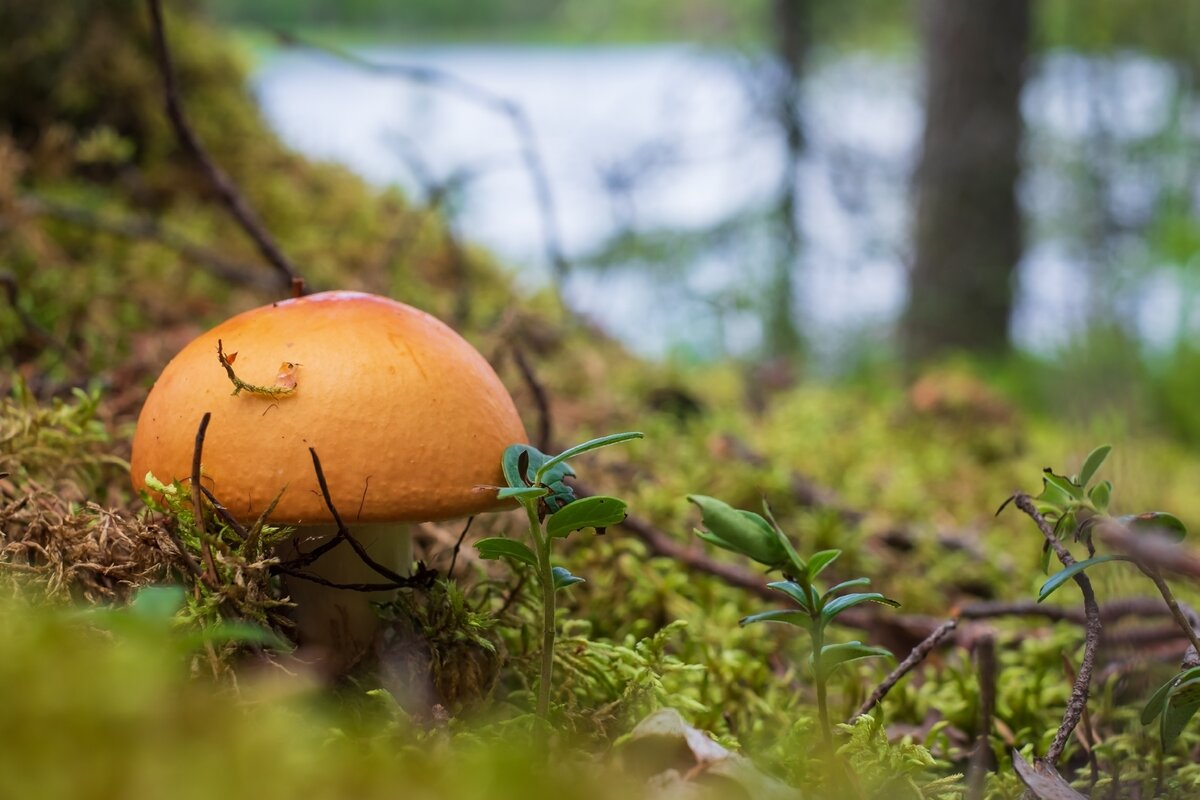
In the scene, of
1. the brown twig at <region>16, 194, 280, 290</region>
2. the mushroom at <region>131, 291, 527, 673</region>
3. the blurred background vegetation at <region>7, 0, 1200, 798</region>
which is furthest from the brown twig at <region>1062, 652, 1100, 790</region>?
the brown twig at <region>16, 194, 280, 290</region>

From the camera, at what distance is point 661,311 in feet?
19.9

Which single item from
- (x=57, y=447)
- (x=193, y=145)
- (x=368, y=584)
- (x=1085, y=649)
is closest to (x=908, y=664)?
(x=1085, y=649)

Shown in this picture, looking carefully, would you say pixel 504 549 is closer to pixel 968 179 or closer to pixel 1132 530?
pixel 1132 530

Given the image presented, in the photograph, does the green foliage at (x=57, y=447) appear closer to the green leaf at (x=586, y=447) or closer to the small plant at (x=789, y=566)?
the green leaf at (x=586, y=447)

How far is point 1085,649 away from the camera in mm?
1077

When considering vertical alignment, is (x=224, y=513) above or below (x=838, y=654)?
above

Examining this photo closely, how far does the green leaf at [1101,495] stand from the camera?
1.01 meters

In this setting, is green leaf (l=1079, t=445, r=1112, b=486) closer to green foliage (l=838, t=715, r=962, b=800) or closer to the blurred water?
green foliage (l=838, t=715, r=962, b=800)

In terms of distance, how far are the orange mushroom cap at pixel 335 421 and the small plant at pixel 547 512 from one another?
0.06 metres

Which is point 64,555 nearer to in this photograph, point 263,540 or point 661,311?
point 263,540

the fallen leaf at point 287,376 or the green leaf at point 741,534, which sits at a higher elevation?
the fallen leaf at point 287,376

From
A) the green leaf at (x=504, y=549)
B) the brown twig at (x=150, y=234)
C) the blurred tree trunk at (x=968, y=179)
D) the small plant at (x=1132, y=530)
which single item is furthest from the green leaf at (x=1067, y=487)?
the blurred tree trunk at (x=968, y=179)

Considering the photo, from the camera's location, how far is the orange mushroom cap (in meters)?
1.03

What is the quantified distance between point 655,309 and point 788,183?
1426 mm
